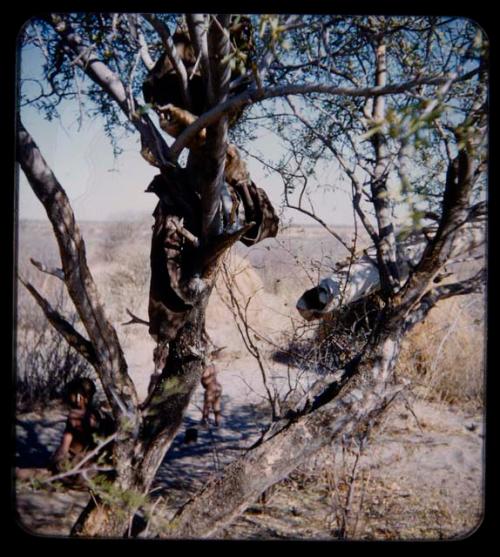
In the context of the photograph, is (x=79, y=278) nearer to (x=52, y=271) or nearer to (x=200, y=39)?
(x=52, y=271)

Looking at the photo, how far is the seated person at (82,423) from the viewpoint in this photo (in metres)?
3.28

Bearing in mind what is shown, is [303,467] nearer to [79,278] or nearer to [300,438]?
[300,438]

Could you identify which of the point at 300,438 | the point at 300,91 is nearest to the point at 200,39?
the point at 300,91

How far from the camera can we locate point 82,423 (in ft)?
11.2

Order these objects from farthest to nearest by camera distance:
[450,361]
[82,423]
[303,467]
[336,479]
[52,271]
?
[450,361], [303,467], [82,423], [336,479], [52,271]

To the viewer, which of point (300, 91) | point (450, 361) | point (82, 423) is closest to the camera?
point (300, 91)

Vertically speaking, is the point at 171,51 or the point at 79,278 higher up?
the point at 171,51

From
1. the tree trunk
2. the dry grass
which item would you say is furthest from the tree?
the dry grass

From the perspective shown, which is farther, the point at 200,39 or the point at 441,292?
the point at 441,292

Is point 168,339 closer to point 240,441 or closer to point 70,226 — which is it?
point 70,226

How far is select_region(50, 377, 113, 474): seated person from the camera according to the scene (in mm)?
3279

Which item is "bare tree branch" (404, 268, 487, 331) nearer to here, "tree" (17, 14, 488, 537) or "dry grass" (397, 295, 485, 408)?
"tree" (17, 14, 488, 537)

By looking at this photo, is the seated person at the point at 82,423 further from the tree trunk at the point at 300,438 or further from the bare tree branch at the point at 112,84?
the bare tree branch at the point at 112,84

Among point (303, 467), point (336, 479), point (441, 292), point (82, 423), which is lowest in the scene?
point (303, 467)
